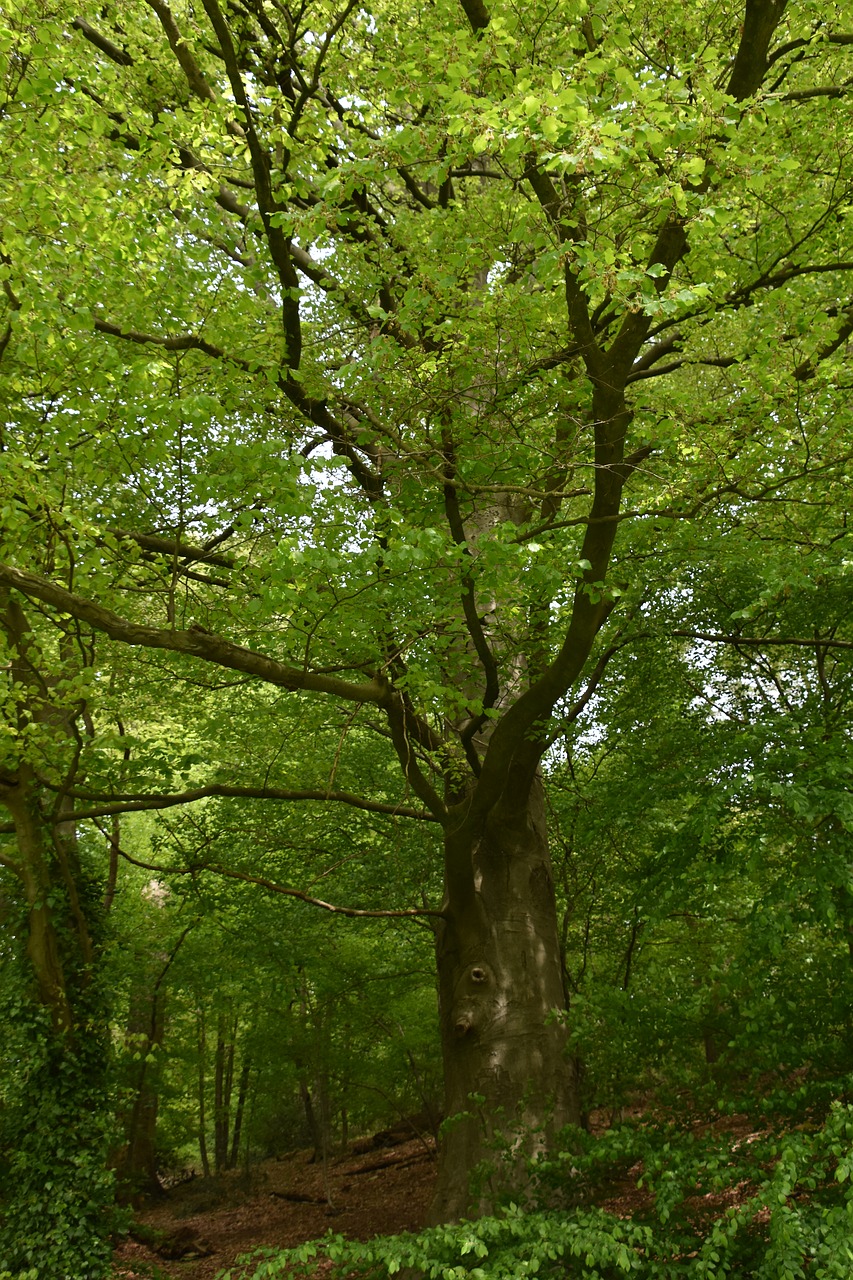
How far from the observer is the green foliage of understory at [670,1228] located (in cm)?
328

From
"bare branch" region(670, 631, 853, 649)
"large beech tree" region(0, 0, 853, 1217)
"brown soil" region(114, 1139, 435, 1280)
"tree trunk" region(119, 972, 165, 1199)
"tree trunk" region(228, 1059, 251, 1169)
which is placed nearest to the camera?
"large beech tree" region(0, 0, 853, 1217)

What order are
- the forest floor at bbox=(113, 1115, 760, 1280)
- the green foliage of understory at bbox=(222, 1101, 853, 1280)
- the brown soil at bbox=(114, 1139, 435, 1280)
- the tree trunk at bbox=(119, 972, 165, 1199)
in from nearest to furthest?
1. the green foliage of understory at bbox=(222, 1101, 853, 1280)
2. the forest floor at bbox=(113, 1115, 760, 1280)
3. the brown soil at bbox=(114, 1139, 435, 1280)
4. the tree trunk at bbox=(119, 972, 165, 1199)

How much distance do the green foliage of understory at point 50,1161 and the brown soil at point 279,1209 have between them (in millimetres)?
1266

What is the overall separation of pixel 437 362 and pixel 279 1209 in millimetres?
13765

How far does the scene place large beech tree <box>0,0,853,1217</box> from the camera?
4723mm

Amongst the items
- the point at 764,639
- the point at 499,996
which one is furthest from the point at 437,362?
the point at 499,996

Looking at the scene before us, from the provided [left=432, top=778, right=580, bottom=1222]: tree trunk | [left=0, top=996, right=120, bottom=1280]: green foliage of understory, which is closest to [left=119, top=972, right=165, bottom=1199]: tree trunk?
[left=0, top=996, right=120, bottom=1280]: green foliage of understory

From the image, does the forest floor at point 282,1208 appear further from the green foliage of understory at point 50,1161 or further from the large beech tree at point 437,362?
the large beech tree at point 437,362

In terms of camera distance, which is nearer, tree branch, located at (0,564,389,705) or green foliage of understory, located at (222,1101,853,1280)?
green foliage of understory, located at (222,1101,853,1280)

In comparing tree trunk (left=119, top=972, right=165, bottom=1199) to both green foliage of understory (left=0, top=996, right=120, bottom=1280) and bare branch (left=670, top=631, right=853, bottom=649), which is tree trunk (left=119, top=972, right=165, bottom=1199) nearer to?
green foliage of understory (left=0, top=996, right=120, bottom=1280)

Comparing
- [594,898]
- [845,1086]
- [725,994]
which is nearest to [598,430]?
[725,994]

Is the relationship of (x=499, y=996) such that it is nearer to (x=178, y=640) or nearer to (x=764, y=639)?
(x=764, y=639)

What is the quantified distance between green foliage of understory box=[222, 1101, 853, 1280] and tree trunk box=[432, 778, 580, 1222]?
1322 millimetres

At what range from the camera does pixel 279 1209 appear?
13.5m
